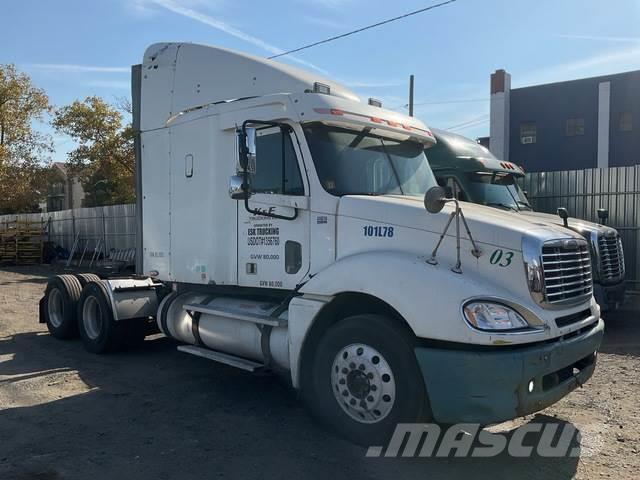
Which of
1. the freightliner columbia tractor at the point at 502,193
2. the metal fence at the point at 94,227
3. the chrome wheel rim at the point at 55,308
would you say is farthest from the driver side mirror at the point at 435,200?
the metal fence at the point at 94,227

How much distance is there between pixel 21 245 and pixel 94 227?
5047 mm

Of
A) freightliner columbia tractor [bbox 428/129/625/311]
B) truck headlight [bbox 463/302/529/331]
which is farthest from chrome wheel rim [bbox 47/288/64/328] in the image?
truck headlight [bbox 463/302/529/331]

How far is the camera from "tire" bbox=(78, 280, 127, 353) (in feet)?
25.5

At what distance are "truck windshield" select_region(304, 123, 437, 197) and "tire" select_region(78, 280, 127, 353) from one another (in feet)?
13.5

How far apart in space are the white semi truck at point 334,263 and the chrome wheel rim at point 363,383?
1cm

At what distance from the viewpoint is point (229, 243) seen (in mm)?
6270

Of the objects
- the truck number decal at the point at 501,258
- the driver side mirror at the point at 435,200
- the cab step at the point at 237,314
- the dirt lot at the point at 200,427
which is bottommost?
the dirt lot at the point at 200,427

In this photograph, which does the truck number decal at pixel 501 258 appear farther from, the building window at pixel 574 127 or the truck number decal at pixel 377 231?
the building window at pixel 574 127

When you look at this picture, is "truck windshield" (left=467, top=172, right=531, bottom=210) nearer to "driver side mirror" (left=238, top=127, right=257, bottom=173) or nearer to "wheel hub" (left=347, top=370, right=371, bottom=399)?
"driver side mirror" (left=238, top=127, right=257, bottom=173)

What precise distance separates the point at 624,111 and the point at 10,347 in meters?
27.1

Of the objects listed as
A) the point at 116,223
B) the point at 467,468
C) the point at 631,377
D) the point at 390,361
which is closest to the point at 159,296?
the point at 390,361

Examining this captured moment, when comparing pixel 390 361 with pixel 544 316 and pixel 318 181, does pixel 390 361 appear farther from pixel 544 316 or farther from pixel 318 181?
pixel 318 181

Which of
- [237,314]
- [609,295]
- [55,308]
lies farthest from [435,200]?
[55,308]

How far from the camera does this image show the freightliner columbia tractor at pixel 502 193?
30.0 ft
